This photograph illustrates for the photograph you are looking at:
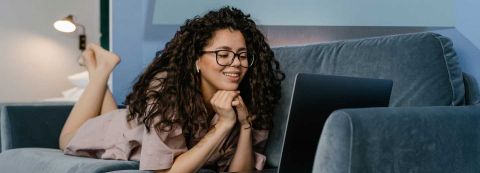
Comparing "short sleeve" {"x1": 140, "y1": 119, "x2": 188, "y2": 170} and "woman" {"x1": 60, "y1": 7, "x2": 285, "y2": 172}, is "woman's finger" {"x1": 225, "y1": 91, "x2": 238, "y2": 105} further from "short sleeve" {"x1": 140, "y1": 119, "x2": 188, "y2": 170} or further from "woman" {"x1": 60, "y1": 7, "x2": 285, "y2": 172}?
"short sleeve" {"x1": 140, "y1": 119, "x2": 188, "y2": 170}

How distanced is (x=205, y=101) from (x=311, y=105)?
64 centimetres

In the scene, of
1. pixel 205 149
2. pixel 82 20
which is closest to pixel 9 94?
pixel 82 20

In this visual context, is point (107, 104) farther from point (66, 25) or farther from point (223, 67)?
point (66, 25)

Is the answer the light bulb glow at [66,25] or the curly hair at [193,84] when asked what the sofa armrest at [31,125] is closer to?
the curly hair at [193,84]

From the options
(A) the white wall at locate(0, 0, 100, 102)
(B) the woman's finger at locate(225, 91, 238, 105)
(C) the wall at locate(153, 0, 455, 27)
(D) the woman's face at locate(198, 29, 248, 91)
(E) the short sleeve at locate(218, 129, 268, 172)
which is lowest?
(A) the white wall at locate(0, 0, 100, 102)

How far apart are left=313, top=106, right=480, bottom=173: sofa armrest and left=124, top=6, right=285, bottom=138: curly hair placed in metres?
0.62

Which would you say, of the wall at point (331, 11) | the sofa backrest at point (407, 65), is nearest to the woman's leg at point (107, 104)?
the wall at point (331, 11)

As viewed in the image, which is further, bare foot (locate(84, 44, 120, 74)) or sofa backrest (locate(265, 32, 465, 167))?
bare foot (locate(84, 44, 120, 74))

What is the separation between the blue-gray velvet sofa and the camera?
81cm

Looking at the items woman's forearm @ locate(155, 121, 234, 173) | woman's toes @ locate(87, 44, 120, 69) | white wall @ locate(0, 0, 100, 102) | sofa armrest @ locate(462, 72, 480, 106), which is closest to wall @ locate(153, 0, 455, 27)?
sofa armrest @ locate(462, 72, 480, 106)

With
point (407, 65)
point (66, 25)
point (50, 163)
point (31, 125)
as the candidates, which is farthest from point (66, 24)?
point (407, 65)

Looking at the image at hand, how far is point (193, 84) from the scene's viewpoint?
1.41 metres

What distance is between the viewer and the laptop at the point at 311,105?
90 cm

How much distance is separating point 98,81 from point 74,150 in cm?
44
